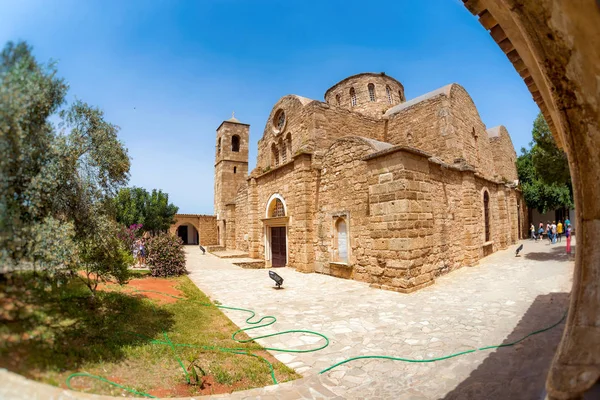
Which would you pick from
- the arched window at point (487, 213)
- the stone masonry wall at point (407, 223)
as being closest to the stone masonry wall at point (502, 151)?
the arched window at point (487, 213)

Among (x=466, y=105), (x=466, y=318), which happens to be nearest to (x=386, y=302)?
(x=466, y=318)

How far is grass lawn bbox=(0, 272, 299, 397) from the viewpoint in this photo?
6.68 ft

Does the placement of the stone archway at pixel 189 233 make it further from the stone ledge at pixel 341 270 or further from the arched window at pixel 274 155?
the stone ledge at pixel 341 270

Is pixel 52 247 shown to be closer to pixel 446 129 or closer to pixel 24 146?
pixel 24 146

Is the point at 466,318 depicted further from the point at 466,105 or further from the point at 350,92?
the point at 350,92

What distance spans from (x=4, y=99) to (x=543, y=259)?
16450 mm

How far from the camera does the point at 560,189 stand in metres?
24.1

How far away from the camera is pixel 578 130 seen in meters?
1.83

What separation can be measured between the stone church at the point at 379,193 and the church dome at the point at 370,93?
5.28 meters

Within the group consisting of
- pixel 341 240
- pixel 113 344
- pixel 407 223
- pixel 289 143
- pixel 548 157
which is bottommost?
pixel 113 344

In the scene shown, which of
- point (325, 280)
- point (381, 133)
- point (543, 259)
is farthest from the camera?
point (381, 133)

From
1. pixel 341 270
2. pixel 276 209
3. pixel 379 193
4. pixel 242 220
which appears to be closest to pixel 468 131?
pixel 379 193

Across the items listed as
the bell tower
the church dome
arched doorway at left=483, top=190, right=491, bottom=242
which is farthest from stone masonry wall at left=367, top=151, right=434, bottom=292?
the bell tower

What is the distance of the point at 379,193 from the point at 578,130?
653 centimetres
